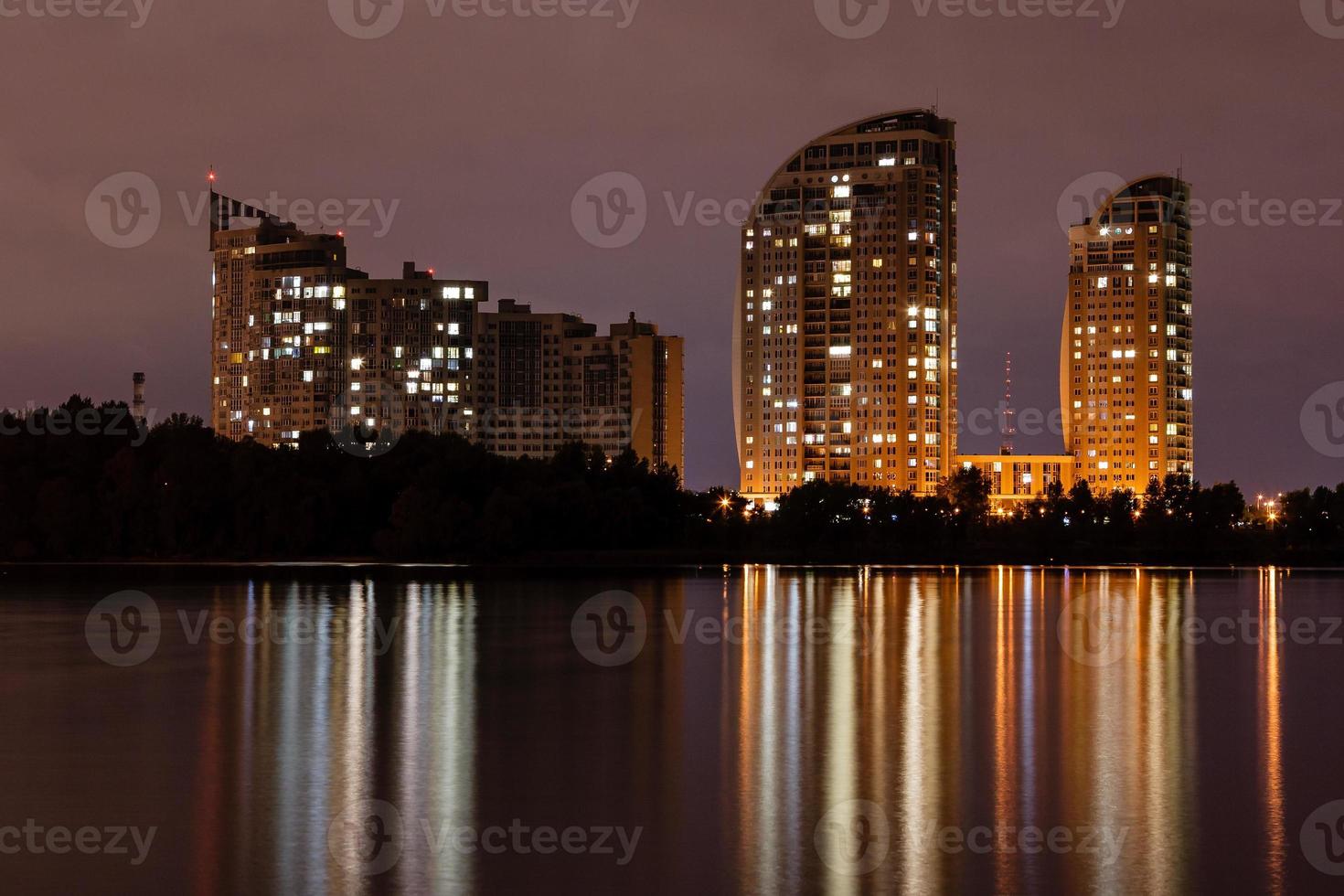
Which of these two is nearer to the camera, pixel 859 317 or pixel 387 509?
pixel 387 509

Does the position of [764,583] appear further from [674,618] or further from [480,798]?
[480,798]

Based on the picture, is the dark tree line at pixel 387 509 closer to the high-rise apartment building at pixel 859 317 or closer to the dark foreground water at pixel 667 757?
the dark foreground water at pixel 667 757

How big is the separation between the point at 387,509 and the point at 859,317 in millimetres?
95255

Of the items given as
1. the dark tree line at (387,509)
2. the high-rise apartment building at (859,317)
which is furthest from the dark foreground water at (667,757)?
the high-rise apartment building at (859,317)

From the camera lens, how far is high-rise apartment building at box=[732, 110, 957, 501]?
190 m

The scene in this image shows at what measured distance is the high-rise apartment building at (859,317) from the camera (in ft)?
624

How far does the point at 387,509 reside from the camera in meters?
111

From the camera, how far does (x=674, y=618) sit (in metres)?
59.1

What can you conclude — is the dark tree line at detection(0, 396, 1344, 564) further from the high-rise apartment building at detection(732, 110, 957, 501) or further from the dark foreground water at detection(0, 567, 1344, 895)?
the high-rise apartment building at detection(732, 110, 957, 501)

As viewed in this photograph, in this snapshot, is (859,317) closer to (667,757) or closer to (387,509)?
(387,509)

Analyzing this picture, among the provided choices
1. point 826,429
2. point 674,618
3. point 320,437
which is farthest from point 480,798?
point 826,429

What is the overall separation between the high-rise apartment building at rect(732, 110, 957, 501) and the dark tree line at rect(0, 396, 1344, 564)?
5296 centimetres

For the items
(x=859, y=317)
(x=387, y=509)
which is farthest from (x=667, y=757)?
(x=859, y=317)

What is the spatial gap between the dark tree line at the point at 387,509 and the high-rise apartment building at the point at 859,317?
53.0 meters
